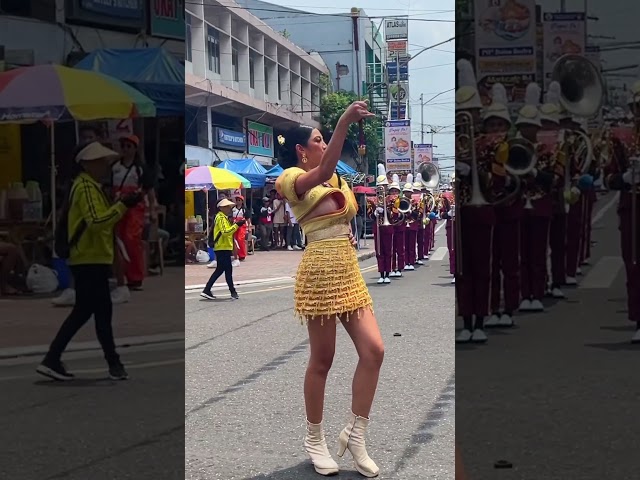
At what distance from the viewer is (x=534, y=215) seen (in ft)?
6.56

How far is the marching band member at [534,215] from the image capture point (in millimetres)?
1914

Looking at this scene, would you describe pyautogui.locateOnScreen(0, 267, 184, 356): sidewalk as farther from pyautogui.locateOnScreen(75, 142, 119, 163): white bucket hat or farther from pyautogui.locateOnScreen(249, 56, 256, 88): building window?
pyautogui.locateOnScreen(249, 56, 256, 88): building window

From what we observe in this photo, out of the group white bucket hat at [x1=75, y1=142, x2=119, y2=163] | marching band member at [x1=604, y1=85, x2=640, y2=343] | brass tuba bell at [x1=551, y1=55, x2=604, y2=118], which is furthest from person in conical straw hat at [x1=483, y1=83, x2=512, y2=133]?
white bucket hat at [x1=75, y1=142, x2=119, y2=163]

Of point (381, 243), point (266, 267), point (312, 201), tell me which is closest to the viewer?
point (312, 201)

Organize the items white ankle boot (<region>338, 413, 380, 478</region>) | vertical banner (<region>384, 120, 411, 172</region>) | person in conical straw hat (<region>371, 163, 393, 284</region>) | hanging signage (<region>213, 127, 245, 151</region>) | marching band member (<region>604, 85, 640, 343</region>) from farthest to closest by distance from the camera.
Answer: person in conical straw hat (<region>371, 163, 393, 284</region>) < hanging signage (<region>213, 127, 245, 151</region>) < vertical banner (<region>384, 120, 411, 172</region>) < white ankle boot (<region>338, 413, 380, 478</region>) < marching band member (<region>604, 85, 640, 343</region>)

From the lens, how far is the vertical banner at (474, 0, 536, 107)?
189cm

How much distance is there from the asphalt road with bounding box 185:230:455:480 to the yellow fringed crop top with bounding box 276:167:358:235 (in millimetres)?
889

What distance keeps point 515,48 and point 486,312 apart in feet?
1.79

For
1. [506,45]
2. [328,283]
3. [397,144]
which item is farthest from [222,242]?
[506,45]

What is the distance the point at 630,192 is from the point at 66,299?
122cm

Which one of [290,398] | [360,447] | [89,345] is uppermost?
[89,345]

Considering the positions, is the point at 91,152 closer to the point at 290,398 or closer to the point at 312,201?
the point at 312,201

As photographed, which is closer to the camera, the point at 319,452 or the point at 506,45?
the point at 506,45

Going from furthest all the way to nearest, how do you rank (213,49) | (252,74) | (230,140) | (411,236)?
(411,236) < (230,140) < (252,74) < (213,49)
